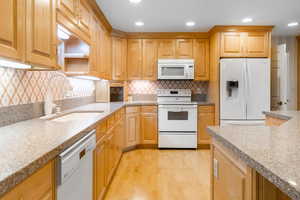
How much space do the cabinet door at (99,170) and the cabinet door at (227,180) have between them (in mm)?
982

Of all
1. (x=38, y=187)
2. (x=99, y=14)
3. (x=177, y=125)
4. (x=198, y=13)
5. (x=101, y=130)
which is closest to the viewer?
(x=38, y=187)

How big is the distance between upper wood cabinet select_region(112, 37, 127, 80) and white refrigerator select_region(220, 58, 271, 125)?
1.92m

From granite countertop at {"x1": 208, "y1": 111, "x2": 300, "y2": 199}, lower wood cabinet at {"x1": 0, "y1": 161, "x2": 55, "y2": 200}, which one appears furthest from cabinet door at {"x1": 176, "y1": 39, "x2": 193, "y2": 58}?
lower wood cabinet at {"x1": 0, "y1": 161, "x2": 55, "y2": 200}

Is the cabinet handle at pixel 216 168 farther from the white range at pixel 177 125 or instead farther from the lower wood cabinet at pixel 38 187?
the white range at pixel 177 125

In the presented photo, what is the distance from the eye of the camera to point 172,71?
440 cm

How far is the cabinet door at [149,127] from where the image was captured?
4.20 meters

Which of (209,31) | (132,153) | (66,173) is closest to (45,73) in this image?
(66,173)

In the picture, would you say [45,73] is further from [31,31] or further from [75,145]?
[75,145]

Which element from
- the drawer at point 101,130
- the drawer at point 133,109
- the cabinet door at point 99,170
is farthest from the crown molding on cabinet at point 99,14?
the cabinet door at point 99,170

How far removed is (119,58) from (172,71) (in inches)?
43.4

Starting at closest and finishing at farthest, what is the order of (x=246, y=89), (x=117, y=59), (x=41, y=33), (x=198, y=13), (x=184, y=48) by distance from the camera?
(x=41, y=33)
(x=198, y=13)
(x=246, y=89)
(x=117, y=59)
(x=184, y=48)

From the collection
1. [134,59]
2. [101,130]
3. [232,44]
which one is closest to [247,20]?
[232,44]

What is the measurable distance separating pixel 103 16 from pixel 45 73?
1639 mm

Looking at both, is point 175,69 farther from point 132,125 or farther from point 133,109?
point 132,125
